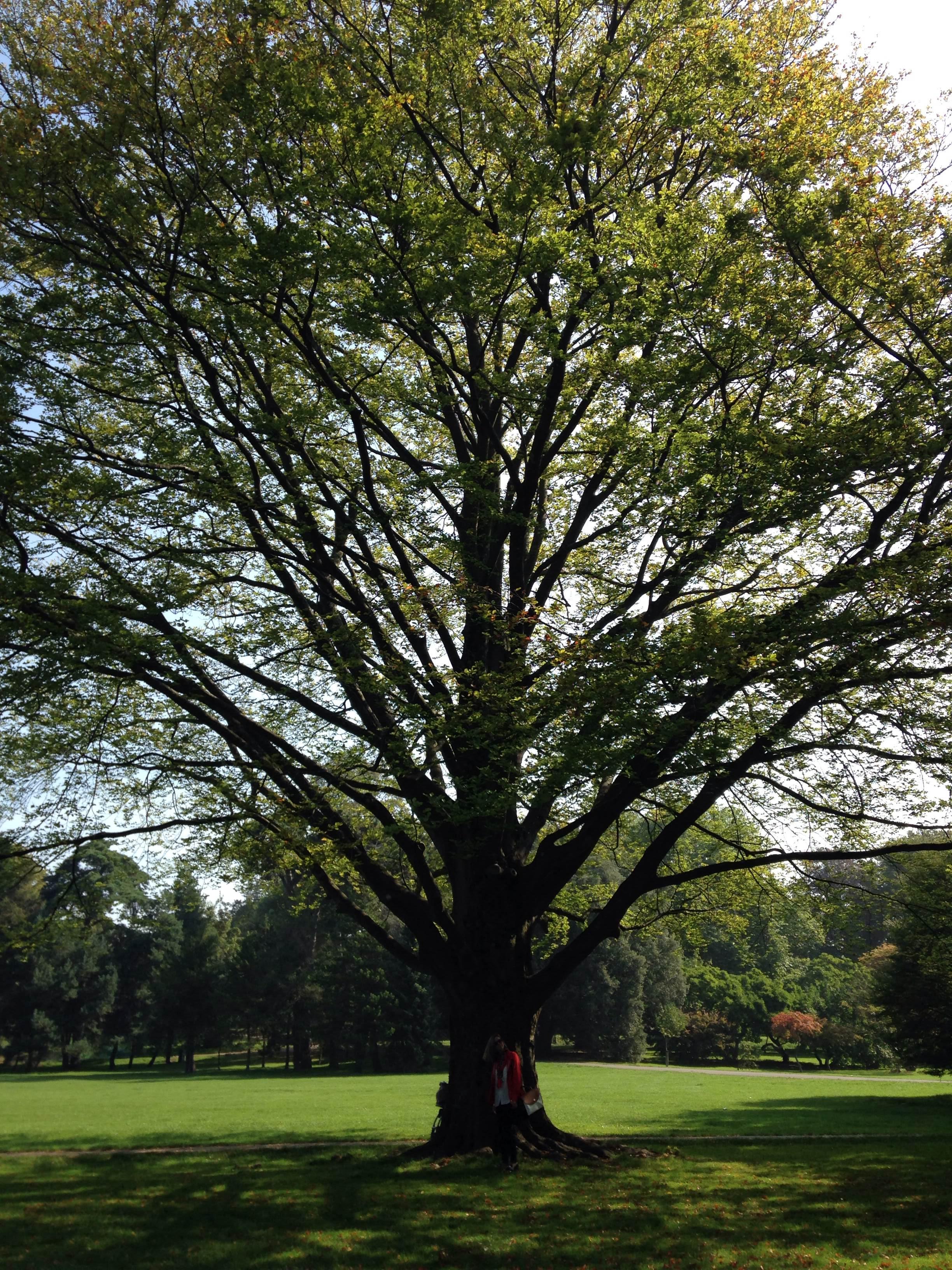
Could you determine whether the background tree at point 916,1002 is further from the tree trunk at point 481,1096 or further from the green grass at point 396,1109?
the tree trunk at point 481,1096

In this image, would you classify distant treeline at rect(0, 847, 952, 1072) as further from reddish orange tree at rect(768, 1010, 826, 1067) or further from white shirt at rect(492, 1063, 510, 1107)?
white shirt at rect(492, 1063, 510, 1107)

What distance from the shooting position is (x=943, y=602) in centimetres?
853

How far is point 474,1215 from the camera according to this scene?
8609 mm

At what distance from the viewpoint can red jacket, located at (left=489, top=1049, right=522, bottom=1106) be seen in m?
10.9

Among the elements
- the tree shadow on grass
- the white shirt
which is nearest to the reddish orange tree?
the tree shadow on grass

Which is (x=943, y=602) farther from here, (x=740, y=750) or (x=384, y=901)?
(x=384, y=901)

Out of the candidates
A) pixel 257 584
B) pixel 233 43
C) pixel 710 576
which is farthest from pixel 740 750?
pixel 233 43

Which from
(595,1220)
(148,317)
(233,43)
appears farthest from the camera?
(148,317)

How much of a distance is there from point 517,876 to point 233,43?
10.9 meters

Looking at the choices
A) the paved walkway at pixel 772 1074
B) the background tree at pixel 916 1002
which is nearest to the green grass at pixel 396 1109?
the paved walkway at pixel 772 1074

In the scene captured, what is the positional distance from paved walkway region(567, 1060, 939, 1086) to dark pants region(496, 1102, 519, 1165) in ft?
92.6

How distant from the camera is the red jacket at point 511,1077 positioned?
10.9 m

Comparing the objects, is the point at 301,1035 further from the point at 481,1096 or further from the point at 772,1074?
the point at 481,1096

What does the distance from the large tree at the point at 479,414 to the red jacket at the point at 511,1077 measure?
3.04 ft
